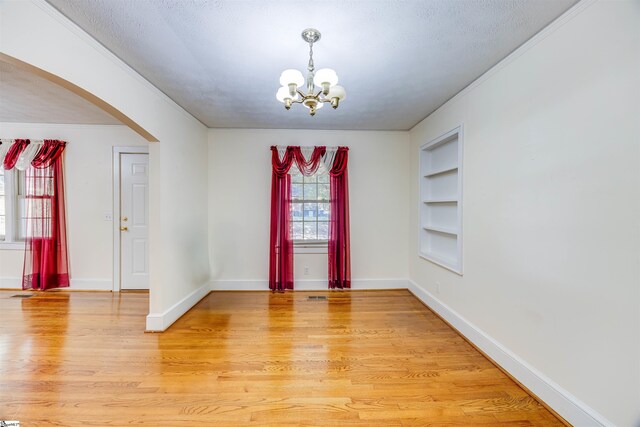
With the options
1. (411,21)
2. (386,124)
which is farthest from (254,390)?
(386,124)

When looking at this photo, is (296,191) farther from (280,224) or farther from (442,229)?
(442,229)

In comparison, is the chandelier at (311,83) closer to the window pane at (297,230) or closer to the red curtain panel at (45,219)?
the window pane at (297,230)

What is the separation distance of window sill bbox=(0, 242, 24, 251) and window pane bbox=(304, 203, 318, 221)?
169 inches

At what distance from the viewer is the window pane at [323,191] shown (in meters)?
4.19

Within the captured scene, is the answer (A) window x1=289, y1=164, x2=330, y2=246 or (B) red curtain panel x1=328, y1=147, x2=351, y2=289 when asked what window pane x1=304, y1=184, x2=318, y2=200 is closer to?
(A) window x1=289, y1=164, x2=330, y2=246

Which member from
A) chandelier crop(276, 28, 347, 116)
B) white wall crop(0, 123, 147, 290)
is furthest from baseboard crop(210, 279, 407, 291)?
chandelier crop(276, 28, 347, 116)

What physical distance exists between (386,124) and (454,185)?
1.34 metres

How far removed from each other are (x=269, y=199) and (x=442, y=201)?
8.18 feet

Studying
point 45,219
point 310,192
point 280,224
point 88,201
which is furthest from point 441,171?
point 45,219

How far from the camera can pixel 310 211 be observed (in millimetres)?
4195

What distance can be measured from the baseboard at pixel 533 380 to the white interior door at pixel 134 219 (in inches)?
172

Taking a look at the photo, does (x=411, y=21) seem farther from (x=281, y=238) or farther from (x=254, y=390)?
(x=281, y=238)

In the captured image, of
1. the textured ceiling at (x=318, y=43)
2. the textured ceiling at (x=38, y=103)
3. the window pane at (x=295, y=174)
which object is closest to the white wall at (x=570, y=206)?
the textured ceiling at (x=318, y=43)

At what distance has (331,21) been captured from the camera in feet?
5.56
